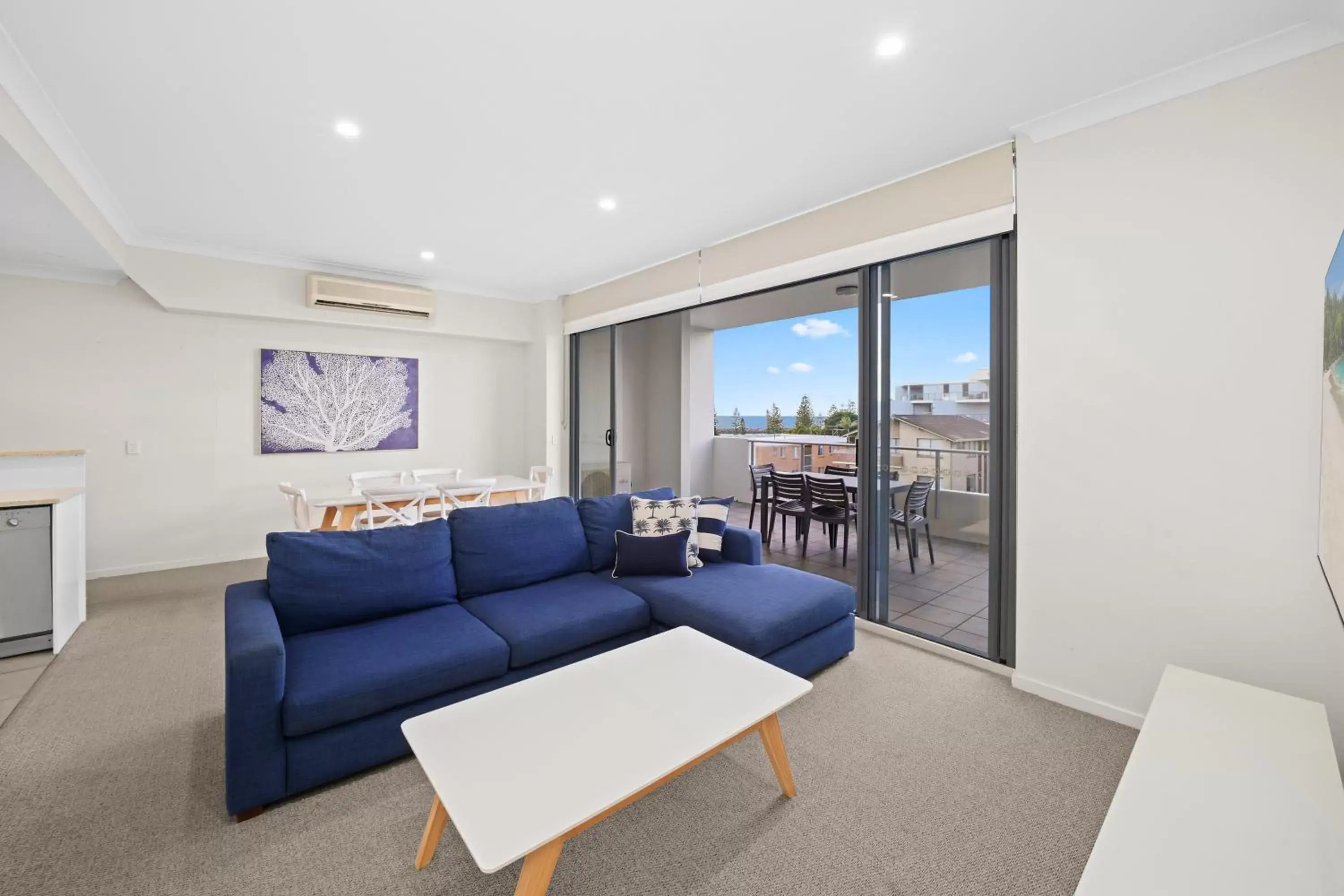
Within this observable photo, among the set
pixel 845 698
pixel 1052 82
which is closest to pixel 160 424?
pixel 845 698

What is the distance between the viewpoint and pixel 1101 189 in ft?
7.93

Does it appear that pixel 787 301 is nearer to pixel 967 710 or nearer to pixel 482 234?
pixel 482 234

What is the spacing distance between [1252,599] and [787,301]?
165 inches

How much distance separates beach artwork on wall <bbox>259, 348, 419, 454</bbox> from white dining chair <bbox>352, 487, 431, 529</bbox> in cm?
144

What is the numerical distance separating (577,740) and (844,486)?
352 centimetres

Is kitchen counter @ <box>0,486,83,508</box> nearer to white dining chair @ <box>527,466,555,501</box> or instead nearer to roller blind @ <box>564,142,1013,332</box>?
white dining chair @ <box>527,466,555,501</box>

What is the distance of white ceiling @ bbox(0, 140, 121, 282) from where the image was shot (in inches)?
102

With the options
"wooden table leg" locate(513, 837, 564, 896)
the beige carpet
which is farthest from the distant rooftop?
"wooden table leg" locate(513, 837, 564, 896)

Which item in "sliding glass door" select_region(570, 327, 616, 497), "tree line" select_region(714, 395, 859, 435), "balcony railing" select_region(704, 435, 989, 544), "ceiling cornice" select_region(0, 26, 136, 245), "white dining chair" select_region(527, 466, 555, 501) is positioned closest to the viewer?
"ceiling cornice" select_region(0, 26, 136, 245)

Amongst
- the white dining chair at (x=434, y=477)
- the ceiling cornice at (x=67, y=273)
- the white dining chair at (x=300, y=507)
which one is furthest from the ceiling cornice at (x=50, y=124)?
the white dining chair at (x=434, y=477)

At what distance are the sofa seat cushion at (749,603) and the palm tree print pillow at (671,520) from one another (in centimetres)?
16

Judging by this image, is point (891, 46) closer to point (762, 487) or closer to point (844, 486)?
point (844, 486)

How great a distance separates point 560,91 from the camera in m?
2.36

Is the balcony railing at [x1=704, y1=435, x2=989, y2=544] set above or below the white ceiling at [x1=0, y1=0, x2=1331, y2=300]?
below
